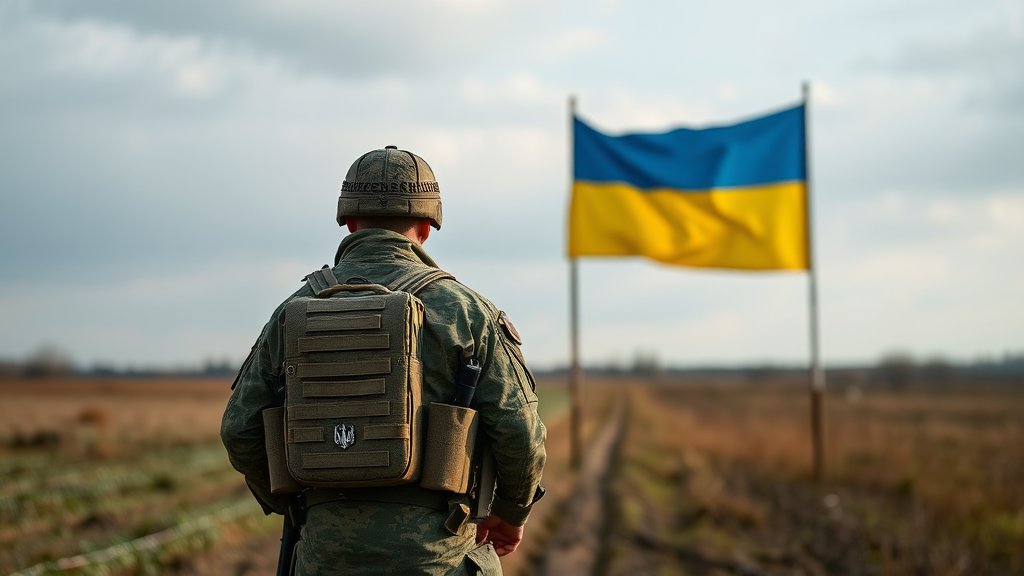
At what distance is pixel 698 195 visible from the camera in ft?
44.5

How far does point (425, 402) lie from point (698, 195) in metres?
10.6

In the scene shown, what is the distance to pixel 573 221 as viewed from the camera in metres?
13.4

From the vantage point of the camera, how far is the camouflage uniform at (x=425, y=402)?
11.0 feet

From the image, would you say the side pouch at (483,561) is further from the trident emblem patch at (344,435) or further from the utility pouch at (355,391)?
the trident emblem patch at (344,435)

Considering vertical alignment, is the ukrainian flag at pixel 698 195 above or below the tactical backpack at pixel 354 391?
above

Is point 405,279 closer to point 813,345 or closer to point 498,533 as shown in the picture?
point 498,533

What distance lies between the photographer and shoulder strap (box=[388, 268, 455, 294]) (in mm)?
3494

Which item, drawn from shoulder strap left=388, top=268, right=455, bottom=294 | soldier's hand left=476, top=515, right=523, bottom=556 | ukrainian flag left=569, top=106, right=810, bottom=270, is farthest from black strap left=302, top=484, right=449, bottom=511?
ukrainian flag left=569, top=106, right=810, bottom=270

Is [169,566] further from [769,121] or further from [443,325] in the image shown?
[769,121]

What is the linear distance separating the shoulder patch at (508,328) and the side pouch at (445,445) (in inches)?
13.1

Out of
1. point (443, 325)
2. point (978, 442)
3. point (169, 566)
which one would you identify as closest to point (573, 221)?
point (169, 566)

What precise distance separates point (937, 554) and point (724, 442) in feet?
38.4

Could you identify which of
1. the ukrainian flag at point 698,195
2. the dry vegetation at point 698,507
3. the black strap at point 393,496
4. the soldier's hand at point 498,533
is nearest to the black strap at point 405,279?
the black strap at point 393,496

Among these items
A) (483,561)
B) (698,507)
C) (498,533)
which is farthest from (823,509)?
(483,561)
